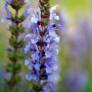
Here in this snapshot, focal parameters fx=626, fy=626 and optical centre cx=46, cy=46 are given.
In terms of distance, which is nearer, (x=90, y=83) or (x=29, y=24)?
(x=29, y=24)

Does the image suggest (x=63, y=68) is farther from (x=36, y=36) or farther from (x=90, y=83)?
(x=36, y=36)

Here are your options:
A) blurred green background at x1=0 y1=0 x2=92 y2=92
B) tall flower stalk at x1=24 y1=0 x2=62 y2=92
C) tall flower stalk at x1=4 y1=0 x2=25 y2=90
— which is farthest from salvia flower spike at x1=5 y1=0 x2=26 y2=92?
blurred green background at x1=0 y1=0 x2=92 y2=92

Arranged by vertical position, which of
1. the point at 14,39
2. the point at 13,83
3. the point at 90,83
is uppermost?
the point at 14,39

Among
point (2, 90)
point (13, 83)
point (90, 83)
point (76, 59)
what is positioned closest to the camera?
point (13, 83)

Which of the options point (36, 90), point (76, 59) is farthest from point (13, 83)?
point (76, 59)

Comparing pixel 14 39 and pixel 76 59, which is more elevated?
pixel 14 39

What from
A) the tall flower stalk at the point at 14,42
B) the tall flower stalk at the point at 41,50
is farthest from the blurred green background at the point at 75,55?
the tall flower stalk at the point at 41,50

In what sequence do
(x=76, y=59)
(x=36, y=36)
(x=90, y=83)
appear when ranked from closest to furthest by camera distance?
(x=36, y=36) → (x=90, y=83) → (x=76, y=59)

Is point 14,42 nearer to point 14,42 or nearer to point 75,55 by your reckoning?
point 14,42

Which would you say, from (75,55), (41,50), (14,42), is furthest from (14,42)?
(75,55)

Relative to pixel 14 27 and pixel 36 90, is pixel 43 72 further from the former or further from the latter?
pixel 14 27
